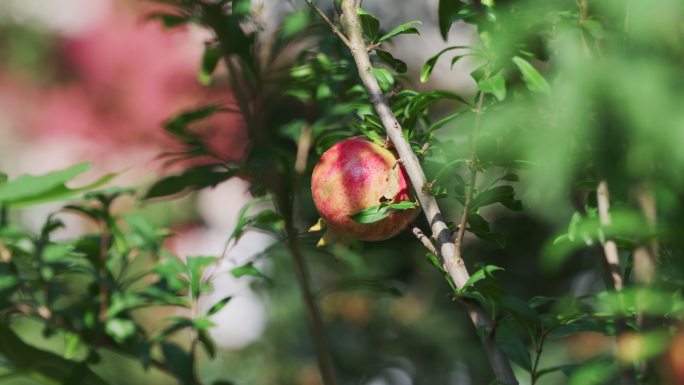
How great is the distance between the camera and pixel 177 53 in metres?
3.51

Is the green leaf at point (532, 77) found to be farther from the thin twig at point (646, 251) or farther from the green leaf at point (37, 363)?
the green leaf at point (37, 363)

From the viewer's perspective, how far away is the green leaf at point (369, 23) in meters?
0.64

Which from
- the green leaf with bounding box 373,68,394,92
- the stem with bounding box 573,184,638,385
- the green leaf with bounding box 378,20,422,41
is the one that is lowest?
the stem with bounding box 573,184,638,385

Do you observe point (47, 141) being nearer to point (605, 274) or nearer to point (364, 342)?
point (364, 342)

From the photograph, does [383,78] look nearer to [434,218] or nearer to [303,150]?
Result: [434,218]

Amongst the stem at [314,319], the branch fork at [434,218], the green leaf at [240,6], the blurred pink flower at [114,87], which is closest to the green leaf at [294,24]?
the green leaf at [240,6]

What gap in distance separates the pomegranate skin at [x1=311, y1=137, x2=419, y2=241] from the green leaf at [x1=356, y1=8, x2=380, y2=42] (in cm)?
8

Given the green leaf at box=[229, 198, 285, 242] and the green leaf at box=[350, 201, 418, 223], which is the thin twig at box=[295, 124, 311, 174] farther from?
the green leaf at box=[350, 201, 418, 223]

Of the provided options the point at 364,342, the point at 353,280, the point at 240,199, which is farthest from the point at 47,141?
the point at 353,280

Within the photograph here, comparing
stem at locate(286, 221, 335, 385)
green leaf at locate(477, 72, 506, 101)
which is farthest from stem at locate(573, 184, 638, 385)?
stem at locate(286, 221, 335, 385)

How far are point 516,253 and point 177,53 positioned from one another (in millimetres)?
2016

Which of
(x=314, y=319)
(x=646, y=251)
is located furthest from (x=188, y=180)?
(x=646, y=251)

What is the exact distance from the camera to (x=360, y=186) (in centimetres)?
67

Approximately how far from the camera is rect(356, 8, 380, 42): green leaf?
64 centimetres
